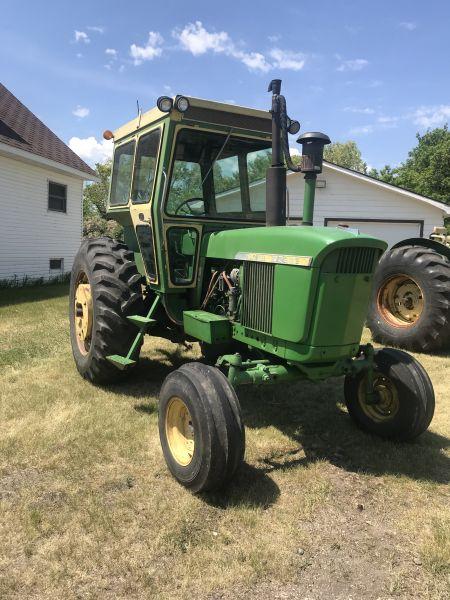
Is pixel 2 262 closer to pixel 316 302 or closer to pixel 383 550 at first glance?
pixel 316 302

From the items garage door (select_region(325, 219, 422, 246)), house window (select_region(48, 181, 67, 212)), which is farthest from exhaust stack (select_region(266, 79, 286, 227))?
house window (select_region(48, 181, 67, 212))

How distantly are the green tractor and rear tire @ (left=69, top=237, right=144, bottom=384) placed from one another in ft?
0.04

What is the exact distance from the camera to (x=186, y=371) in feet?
11.0

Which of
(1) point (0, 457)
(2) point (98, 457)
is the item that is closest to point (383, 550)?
(2) point (98, 457)

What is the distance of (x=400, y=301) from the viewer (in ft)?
23.3

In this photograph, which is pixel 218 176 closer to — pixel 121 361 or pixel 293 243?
pixel 293 243

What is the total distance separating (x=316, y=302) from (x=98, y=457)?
6.18 ft

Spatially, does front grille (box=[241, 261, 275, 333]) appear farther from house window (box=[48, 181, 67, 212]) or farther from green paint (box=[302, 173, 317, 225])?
house window (box=[48, 181, 67, 212])

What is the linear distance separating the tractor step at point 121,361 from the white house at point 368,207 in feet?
36.9

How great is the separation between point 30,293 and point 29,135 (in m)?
4.75

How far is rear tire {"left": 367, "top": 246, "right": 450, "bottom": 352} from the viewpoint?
6.42 meters

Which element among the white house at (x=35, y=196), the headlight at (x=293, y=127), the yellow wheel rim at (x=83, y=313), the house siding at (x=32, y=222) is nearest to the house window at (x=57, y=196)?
the white house at (x=35, y=196)

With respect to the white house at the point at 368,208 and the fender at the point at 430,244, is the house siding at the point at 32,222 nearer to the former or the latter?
the white house at the point at 368,208

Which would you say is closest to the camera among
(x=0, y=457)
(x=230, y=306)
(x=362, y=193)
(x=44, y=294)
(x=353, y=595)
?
(x=353, y=595)
